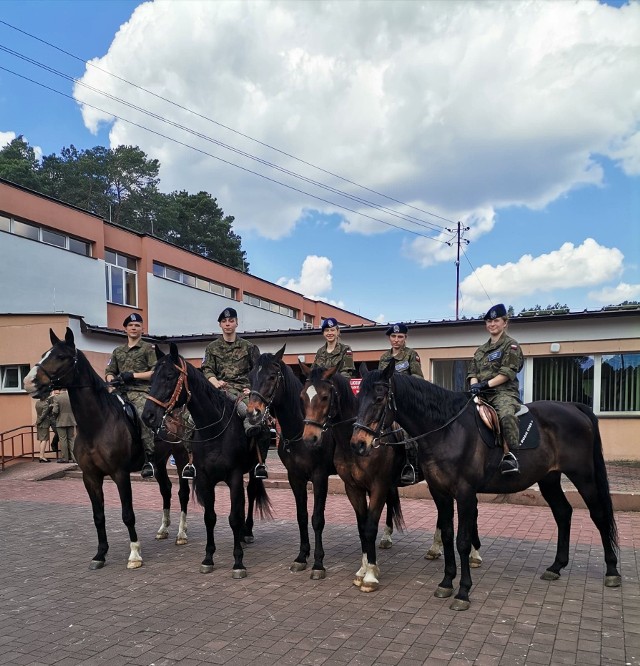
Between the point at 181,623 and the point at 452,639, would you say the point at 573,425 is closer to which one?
the point at 452,639

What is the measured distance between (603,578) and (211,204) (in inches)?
2119

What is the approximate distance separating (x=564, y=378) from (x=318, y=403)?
432 inches

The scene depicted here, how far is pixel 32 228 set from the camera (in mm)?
20594

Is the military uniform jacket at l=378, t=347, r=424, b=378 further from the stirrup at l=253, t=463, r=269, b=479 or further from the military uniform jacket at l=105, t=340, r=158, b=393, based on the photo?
the military uniform jacket at l=105, t=340, r=158, b=393

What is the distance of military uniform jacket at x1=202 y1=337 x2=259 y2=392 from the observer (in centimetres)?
699

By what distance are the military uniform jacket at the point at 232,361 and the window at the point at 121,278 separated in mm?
18905

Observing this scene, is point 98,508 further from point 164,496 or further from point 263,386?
point 263,386

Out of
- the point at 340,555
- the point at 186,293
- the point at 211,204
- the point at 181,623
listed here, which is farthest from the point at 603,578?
the point at 211,204

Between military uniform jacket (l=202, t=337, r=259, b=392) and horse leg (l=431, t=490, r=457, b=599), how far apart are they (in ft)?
9.79

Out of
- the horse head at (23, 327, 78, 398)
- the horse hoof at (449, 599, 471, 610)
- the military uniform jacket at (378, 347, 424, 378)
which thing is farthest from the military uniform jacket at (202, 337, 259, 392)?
the horse hoof at (449, 599, 471, 610)

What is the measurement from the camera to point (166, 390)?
5.64 meters

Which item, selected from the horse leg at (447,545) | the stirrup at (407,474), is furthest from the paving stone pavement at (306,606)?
the stirrup at (407,474)

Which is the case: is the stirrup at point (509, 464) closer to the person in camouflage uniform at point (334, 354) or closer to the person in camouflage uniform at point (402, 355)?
the person in camouflage uniform at point (402, 355)

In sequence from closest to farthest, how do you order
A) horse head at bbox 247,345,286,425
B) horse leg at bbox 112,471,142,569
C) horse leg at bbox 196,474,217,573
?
horse head at bbox 247,345,286,425
horse leg at bbox 196,474,217,573
horse leg at bbox 112,471,142,569
